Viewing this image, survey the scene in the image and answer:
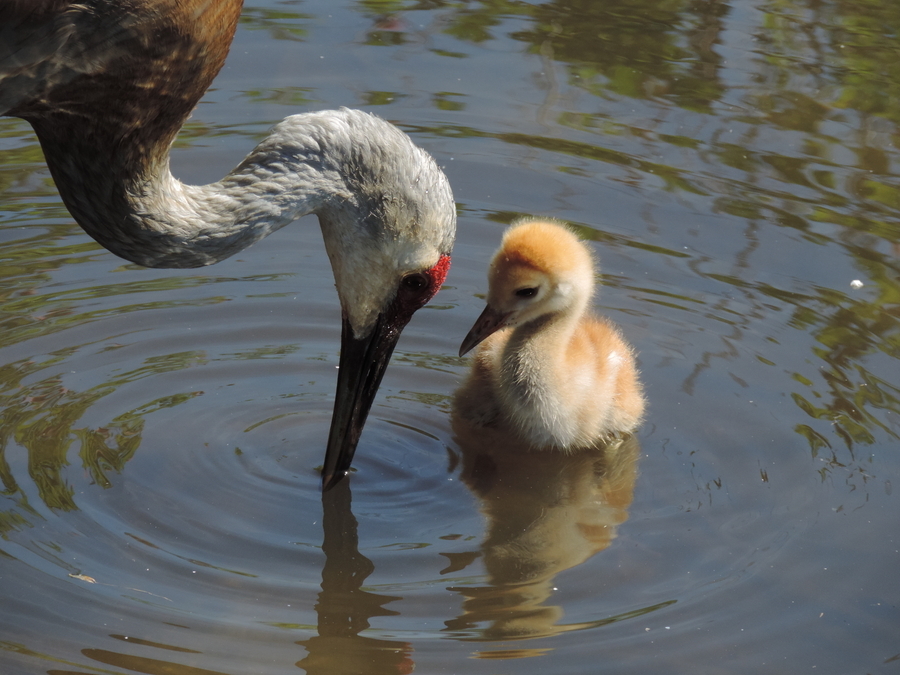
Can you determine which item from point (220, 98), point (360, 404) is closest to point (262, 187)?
point (360, 404)

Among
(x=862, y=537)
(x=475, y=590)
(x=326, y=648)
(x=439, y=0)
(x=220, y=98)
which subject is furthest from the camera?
(x=439, y=0)

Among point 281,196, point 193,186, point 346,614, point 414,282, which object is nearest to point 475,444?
point 414,282

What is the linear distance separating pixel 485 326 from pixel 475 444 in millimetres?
438

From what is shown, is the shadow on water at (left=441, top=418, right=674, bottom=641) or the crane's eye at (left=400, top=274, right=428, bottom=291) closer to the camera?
the shadow on water at (left=441, top=418, right=674, bottom=641)

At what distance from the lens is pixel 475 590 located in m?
3.54

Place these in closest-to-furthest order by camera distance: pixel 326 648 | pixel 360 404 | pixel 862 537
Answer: pixel 326 648 < pixel 862 537 < pixel 360 404

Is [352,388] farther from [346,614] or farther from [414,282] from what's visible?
[346,614]

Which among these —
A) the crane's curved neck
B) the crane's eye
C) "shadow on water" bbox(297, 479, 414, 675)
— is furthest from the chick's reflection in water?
the crane's curved neck

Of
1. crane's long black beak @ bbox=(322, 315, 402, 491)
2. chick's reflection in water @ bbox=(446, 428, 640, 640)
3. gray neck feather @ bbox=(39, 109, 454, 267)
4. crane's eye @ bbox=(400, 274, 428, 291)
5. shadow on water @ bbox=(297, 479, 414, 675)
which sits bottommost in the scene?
chick's reflection in water @ bbox=(446, 428, 640, 640)

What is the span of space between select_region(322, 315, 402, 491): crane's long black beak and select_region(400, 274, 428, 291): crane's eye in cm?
18

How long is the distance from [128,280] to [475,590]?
7.62 ft

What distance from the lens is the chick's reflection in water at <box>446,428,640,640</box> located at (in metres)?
3.46

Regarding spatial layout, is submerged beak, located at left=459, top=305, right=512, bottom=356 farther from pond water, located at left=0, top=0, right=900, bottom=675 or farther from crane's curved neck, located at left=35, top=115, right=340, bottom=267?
crane's curved neck, located at left=35, top=115, right=340, bottom=267

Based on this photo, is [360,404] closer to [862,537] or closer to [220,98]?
[862,537]
